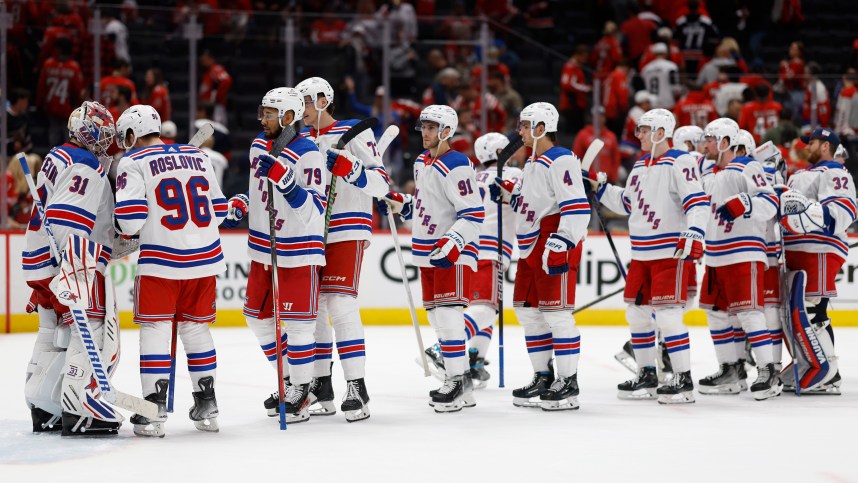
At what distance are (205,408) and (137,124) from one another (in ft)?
4.30

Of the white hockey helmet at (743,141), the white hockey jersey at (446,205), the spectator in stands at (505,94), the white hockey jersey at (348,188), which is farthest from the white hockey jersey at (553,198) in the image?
the spectator in stands at (505,94)

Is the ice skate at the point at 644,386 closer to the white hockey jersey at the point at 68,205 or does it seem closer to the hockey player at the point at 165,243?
the hockey player at the point at 165,243

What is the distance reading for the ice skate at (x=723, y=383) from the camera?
21.3 feet

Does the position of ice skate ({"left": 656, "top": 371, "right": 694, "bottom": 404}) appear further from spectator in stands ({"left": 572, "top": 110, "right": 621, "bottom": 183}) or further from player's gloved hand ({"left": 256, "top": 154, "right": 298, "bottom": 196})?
spectator in stands ({"left": 572, "top": 110, "right": 621, "bottom": 183})

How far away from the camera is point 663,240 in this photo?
6039mm

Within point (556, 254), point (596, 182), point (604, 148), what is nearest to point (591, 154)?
point (596, 182)

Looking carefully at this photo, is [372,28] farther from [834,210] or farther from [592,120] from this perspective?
[834,210]

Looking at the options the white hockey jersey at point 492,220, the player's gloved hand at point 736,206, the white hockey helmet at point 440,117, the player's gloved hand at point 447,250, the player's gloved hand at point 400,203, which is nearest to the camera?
the player's gloved hand at point 447,250

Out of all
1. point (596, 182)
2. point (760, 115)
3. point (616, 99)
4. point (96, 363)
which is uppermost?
point (616, 99)

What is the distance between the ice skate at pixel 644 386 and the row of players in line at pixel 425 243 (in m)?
0.01

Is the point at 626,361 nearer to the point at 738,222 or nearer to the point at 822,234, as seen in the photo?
the point at 738,222

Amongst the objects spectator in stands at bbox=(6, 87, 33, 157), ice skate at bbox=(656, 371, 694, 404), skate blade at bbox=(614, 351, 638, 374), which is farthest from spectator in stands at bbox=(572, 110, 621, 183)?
spectator in stands at bbox=(6, 87, 33, 157)

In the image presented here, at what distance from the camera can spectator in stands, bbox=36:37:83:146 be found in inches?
381

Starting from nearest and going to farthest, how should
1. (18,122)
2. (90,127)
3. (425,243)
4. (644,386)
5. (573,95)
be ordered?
(90,127)
(425,243)
(644,386)
(18,122)
(573,95)
